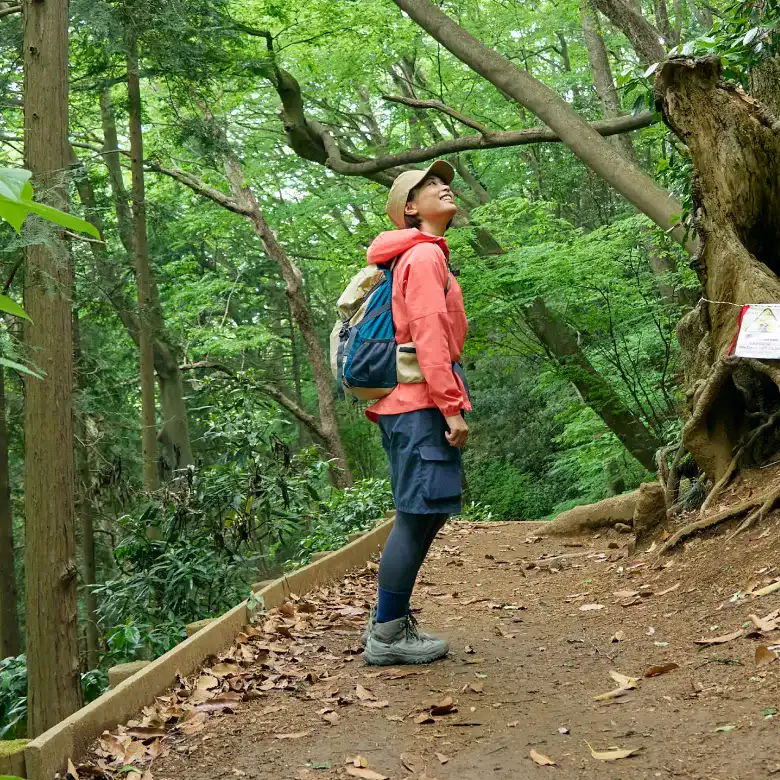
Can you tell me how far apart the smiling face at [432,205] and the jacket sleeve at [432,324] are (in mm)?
331

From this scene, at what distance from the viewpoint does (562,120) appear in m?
8.83

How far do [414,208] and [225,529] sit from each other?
3.96 meters

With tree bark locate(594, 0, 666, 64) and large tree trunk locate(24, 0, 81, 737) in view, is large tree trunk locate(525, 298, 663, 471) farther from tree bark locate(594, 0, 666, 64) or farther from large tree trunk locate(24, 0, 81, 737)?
large tree trunk locate(24, 0, 81, 737)

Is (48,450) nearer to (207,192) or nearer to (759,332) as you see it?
(759,332)

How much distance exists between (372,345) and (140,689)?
1858 millimetres

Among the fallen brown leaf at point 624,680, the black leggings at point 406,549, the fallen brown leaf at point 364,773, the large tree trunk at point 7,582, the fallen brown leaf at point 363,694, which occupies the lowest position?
the large tree trunk at point 7,582

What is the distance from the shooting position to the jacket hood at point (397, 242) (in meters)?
4.32

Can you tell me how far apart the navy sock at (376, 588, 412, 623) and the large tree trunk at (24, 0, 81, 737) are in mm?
3114

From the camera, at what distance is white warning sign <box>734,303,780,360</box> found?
204 inches

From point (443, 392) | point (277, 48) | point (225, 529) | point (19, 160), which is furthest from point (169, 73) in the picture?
point (443, 392)

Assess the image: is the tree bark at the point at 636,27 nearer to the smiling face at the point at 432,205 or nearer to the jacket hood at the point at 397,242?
the smiling face at the point at 432,205

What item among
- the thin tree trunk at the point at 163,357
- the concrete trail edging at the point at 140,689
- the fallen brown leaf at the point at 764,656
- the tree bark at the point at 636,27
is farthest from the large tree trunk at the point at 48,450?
the thin tree trunk at the point at 163,357

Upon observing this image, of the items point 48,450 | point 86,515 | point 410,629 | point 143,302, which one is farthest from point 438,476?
point 86,515

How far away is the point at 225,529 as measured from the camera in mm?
7500
